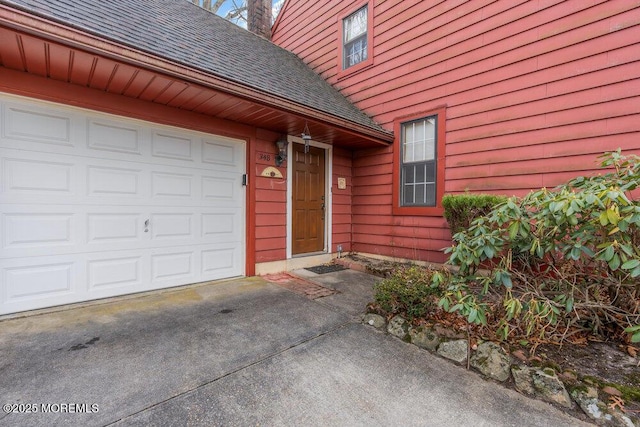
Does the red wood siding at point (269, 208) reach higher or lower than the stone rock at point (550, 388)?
higher

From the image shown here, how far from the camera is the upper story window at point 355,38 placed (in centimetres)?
562

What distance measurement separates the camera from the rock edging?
1.65 m

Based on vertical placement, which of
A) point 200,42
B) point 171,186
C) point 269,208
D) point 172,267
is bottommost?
point 172,267

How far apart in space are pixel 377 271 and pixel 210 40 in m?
4.36

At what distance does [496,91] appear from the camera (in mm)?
3875

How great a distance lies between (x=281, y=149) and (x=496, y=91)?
312 cm

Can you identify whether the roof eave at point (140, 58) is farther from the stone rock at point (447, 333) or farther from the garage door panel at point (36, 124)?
the stone rock at point (447, 333)

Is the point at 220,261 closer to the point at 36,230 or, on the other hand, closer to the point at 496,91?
the point at 36,230

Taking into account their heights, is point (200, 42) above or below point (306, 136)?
above

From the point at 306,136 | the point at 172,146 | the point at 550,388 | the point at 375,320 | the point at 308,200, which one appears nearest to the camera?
the point at 550,388

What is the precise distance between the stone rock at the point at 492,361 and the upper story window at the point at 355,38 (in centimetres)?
520

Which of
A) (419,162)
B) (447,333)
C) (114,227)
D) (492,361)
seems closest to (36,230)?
(114,227)

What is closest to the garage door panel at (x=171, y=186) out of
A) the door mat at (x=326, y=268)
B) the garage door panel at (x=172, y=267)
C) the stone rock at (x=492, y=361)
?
the garage door panel at (x=172, y=267)

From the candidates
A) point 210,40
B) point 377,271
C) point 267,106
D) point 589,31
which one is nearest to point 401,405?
point 377,271
